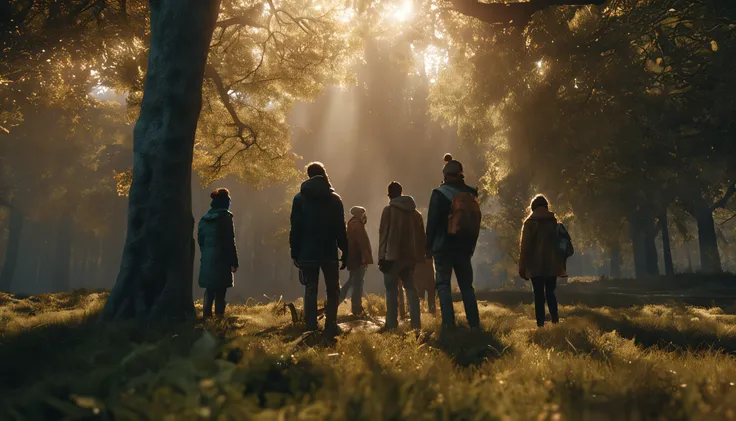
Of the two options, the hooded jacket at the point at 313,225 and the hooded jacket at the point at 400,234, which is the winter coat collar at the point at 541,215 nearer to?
the hooded jacket at the point at 400,234

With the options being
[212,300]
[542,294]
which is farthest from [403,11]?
[212,300]

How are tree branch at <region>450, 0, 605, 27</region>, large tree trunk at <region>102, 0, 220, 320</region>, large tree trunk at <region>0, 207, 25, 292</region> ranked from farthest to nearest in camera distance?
1. large tree trunk at <region>0, 207, 25, 292</region>
2. tree branch at <region>450, 0, 605, 27</region>
3. large tree trunk at <region>102, 0, 220, 320</region>

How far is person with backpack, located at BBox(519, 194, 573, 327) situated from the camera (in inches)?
319

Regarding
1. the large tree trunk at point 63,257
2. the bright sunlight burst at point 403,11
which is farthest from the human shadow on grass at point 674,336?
the large tree trunk at point 63,257

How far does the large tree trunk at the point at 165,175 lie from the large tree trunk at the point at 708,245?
25862 mm

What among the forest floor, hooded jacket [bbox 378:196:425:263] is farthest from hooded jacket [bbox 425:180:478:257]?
the forest floor

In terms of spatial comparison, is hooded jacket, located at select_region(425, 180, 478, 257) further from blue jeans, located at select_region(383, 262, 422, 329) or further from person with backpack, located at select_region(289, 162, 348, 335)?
person with backpack, located at select_region(289, 162, 348, 335)

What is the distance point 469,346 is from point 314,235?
2.63 meters

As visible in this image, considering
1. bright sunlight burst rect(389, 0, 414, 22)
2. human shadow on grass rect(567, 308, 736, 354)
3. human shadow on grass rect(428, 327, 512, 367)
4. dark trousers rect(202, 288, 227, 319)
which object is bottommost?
human shadow on grass rect(567, 308, 736, 354)

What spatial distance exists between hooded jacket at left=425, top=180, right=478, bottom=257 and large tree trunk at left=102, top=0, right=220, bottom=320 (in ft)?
11.6

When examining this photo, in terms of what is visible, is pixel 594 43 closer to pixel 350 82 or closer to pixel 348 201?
pixel 350 82

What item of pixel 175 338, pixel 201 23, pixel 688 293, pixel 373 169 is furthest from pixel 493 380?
pixel 373 169

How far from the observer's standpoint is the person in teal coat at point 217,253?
8.64m

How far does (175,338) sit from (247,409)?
8.49 feet
